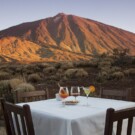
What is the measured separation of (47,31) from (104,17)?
3810 millimetres

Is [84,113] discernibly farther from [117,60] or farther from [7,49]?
[117,60]

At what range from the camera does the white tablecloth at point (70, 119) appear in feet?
10.7

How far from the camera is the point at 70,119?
10.7 feet

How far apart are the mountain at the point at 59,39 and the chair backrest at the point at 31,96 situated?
550 inches

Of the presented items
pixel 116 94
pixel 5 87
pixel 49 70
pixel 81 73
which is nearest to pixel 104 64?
pixel 81 73

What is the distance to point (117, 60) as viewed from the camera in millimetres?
21672

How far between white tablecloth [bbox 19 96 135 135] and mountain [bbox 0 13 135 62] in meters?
15.2

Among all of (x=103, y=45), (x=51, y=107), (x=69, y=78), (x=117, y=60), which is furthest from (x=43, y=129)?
(x=117, y=60)

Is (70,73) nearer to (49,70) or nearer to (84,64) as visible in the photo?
(84,64)

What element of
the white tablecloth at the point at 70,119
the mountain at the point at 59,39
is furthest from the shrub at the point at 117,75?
the white tablecloth at the point at 70,119

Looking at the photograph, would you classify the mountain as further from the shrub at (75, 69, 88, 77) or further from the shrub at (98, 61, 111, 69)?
the shrub at (98, 61, 111, 69)

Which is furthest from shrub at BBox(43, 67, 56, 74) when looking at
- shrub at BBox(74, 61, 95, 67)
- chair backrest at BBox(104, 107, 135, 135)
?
chair backrest at BBox(104, 107, 135, 135)

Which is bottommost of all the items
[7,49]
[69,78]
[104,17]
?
[69,78]

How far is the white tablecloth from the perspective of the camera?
10.7ft
